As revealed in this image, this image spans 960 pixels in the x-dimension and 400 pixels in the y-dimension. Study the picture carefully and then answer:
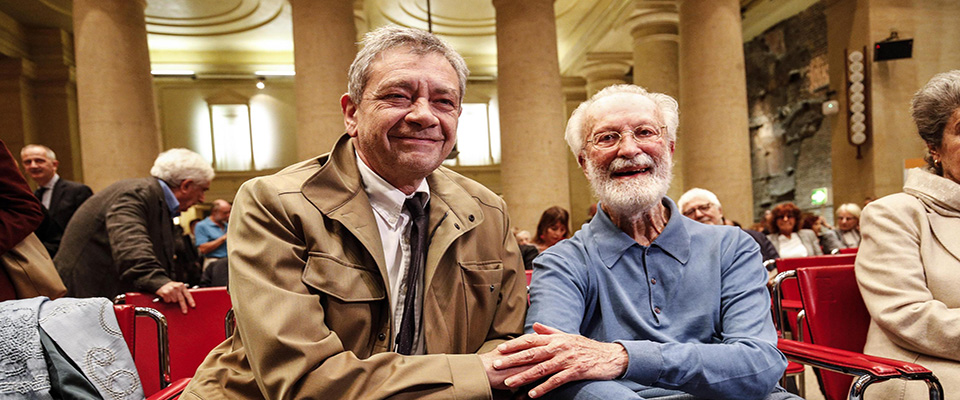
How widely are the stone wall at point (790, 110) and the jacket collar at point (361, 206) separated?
653 inches

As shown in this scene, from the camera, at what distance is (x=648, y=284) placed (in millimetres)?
2008

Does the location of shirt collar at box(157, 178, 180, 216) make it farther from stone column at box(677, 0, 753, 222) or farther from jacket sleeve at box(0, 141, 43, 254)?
stone column at box(677, 0, 753, 222)

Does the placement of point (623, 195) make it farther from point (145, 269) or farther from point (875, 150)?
point (875, 150)

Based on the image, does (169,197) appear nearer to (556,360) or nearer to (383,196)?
(383,196)

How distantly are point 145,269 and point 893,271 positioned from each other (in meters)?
3.49

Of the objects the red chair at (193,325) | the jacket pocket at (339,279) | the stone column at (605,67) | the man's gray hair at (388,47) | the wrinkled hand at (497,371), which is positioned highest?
the stone column at (605,67)

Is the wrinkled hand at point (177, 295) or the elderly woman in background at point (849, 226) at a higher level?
the wrinkled hand at point (177, 295)

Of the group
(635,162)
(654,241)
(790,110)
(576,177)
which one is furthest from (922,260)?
(576,177)

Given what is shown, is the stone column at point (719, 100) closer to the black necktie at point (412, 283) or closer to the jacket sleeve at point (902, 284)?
the jacket sleeve at point (902, 284)

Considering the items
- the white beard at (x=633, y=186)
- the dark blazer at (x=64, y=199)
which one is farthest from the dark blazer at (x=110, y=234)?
the white beard at (x=633, y=186)

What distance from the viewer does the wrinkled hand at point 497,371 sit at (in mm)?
1612

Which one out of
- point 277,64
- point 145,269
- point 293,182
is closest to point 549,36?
point 145,269

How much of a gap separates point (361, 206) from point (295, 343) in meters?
0.44

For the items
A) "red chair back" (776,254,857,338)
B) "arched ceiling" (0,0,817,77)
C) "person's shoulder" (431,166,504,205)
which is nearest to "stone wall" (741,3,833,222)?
"arched ceiling" (0,0,817,77)
